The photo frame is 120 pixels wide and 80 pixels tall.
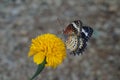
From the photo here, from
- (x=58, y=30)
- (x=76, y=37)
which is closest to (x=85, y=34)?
(x=76, y=37)

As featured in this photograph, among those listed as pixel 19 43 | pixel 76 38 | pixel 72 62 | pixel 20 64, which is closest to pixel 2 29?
pixel 19 43

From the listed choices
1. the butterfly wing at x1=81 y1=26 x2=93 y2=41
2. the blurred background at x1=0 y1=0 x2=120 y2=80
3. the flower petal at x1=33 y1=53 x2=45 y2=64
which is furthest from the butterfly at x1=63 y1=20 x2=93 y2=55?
the blurred background at x1=0 y1=0 x2=120 y2=80

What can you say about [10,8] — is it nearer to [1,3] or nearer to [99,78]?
[1,3]

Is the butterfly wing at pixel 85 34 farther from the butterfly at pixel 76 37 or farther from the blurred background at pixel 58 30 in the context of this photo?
the blurred background at pixel 58 30

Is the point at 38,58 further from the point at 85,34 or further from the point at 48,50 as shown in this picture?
the point at 85,34

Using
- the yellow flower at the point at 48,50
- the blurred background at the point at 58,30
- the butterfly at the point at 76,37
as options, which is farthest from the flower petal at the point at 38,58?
the blurred background at the point at 58,30

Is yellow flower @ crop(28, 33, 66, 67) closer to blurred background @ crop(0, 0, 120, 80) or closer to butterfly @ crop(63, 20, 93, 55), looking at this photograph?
butterfly @ crop(63, 20, 93, 55)
